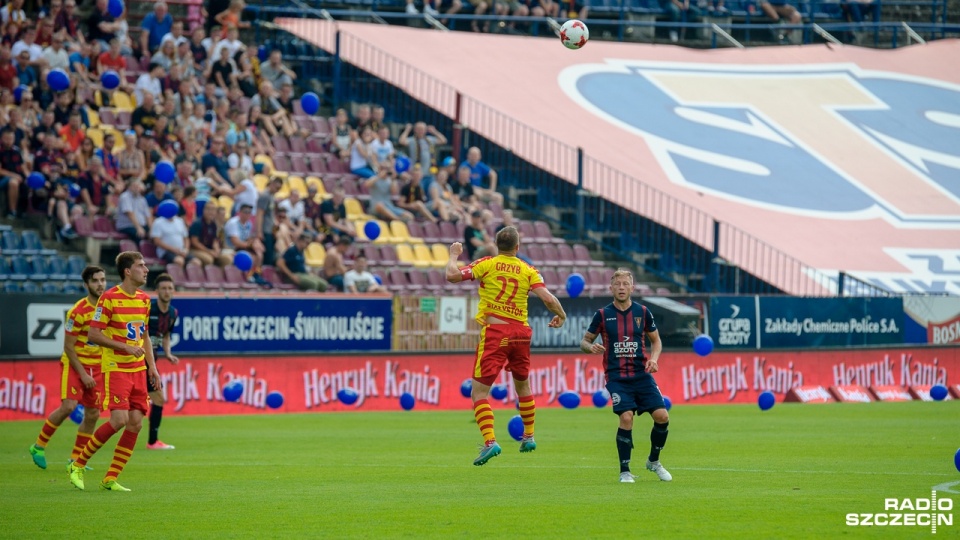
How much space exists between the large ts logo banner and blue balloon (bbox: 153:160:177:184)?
46.5 feet

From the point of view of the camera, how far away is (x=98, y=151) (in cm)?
2511

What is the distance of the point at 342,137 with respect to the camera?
30.0 meters

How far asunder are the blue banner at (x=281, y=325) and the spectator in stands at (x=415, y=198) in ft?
15.9

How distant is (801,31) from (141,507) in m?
34.7

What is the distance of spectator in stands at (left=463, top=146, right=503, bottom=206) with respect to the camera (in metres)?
30.7

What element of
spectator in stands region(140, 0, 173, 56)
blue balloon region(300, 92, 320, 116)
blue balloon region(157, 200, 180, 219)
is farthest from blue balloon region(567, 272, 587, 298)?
spectator in stands region(140, 0, 173, 56)

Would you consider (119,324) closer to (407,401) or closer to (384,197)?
(407,401)

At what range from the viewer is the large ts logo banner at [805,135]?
117 feet

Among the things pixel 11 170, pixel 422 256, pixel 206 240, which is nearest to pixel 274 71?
pixel 422 256

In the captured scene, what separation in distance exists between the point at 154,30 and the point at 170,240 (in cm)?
651

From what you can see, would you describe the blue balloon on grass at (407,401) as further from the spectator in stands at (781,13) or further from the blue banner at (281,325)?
the spectator in stands at (781,13)

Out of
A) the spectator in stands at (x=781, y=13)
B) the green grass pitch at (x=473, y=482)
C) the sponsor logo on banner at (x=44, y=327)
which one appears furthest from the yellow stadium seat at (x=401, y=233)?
the spectator in stands at (x=781, y=13)

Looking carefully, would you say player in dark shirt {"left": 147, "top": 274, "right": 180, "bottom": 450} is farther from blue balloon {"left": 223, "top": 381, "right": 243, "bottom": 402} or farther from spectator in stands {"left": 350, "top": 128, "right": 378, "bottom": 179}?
spectator in stands {"left": 350, "top": 128, "right": 378, "bottom": 179}

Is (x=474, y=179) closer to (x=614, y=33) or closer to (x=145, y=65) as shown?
(x=145, y=65)
